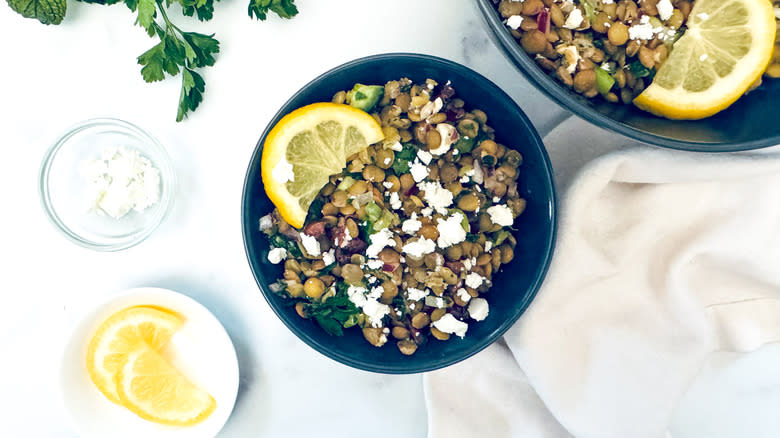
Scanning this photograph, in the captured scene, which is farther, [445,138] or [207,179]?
[207,179]

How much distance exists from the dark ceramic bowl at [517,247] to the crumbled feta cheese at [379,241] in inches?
5.9

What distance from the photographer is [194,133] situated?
1.18m

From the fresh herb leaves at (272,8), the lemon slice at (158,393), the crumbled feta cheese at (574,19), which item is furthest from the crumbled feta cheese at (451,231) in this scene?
the lemon slice at (158,393)

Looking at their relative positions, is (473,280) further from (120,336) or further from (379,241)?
(120,336)

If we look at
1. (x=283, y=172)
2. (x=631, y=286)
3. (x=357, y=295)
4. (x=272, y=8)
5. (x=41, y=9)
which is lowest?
(x=631, y=286)

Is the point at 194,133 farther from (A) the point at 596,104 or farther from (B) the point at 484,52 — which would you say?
(A) the point at 596,104

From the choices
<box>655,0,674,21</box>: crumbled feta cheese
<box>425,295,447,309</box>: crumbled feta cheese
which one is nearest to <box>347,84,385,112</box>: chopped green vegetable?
<box>425,295,447,309</box>: crumbled feta cheese

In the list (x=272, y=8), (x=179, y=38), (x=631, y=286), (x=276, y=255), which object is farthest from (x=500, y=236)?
(x=179, y=38)

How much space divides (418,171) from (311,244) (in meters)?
0.20

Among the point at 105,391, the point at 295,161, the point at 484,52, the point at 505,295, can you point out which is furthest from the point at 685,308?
the point at 105,391

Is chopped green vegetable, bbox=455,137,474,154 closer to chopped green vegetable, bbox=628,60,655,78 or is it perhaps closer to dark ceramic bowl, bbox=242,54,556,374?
dark ceramic bowl, bbox=242,54,556,374

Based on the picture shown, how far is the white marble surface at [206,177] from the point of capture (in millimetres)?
1157

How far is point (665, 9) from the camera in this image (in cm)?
90

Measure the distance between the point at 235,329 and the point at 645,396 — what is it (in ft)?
2.39
